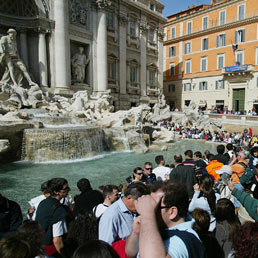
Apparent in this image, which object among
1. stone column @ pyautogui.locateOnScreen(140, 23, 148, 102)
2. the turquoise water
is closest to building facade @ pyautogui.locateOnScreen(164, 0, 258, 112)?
stone column @ pyautogui.locateOnScreen(140, 23, 148, 102)

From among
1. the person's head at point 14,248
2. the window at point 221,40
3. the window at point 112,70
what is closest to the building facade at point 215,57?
the window at point 221,40

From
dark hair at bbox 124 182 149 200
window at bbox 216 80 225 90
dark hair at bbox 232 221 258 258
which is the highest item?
window at bbox 216 80 225 90

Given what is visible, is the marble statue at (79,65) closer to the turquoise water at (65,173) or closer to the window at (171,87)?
the turquoise water at (65,173)

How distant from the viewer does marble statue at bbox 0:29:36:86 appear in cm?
1350

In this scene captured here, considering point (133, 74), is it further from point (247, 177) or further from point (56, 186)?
point (56, 186)

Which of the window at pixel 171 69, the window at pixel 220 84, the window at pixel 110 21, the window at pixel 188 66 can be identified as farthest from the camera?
the window at pixel 171 69

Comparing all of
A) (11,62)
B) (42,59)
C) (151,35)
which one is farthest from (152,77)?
(11,62)

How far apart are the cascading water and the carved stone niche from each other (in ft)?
27.5

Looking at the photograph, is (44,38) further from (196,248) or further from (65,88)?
(196,248)

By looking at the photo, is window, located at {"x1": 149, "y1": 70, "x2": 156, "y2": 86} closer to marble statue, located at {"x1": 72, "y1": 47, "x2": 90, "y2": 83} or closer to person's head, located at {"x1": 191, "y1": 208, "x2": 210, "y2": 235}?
marble statue, located at {"x1": 72, "y1": 47, "x2": 90, "y2": 83}

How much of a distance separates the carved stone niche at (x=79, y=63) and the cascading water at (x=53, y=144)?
8.37m

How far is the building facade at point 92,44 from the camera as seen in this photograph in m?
15.5

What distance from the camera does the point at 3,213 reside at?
2355 mm

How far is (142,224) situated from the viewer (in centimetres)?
117
